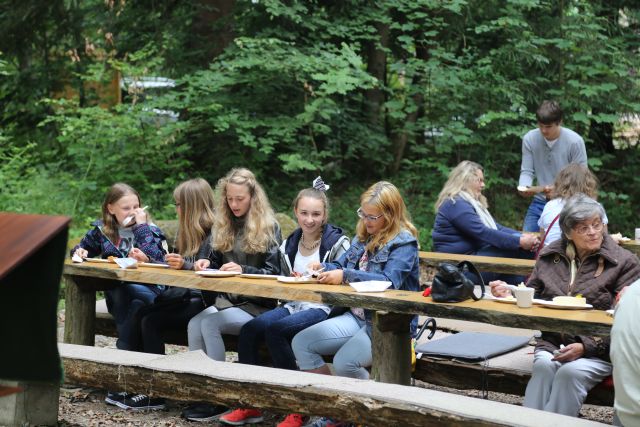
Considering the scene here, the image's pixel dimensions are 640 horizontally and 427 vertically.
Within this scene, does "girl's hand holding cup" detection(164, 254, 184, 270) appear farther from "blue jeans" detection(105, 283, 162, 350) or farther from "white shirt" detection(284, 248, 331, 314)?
"white shirt" detection(284, 248, 331, 314)

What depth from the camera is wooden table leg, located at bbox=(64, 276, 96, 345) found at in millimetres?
6492

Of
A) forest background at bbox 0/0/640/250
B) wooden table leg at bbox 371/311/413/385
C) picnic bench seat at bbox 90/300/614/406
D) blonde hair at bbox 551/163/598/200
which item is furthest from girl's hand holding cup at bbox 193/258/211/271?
forest background at bbox 0/0/640/250

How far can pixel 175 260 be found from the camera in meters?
6.19

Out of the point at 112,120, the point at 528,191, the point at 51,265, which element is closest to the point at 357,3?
the point at 112,120

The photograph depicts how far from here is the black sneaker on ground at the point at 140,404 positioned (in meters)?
6.02

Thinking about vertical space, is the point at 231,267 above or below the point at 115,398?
above

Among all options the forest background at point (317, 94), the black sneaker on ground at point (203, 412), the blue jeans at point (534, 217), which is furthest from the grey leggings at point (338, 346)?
the forest background at point (317, 94)

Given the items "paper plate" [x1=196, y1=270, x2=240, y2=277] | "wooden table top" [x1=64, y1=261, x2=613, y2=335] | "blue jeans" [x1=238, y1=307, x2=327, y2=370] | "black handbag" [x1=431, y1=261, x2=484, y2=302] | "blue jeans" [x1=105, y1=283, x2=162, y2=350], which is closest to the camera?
"wooden table top" [x1=64, y1=261, x2=613, y2=335]

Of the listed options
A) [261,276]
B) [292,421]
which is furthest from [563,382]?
[261,276]

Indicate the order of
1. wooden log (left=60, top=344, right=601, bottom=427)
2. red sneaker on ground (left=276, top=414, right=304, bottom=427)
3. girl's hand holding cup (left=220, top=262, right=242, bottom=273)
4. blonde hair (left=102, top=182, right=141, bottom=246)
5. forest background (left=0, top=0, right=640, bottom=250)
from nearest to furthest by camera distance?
wooden log (left=60, top=344, right=601, bottom=427) < red sneaker on ground (left=276, top=414, right=304, bottom=427) < girl's hand holding cup (left=220, top=262, right=242, bottom=273) < blonde hair (left=102, top=182, right=141, bottom=246) < forest background (left=0, top=0, right=640, bottom=250)

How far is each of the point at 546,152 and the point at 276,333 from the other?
438 centimetres

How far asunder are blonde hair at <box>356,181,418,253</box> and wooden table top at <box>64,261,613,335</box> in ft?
1.18

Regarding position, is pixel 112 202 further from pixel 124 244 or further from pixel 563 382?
pixel 563 382

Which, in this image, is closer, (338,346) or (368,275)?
(368,275)
